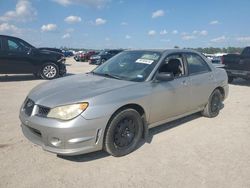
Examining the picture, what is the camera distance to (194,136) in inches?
192

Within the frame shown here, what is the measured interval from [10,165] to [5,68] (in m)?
8.59

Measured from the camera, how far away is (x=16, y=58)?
11.2 metres

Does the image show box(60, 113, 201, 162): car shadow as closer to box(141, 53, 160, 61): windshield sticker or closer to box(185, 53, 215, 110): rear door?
box(185, 53, 215, 110): rear door

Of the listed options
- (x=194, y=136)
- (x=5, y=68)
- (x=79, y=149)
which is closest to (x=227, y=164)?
(x=194, y=136)

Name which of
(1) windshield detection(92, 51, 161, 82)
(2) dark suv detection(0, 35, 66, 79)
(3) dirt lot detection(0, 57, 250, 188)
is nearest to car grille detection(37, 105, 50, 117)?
(3) dirt lot detection(0, 57, 250, 188)

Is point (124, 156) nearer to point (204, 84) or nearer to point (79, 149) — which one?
point (79, 149)

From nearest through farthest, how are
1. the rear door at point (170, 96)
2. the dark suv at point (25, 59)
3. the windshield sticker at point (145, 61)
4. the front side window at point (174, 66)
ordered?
the rear door at point (170, 96) → the windshield sticker at point (145, 61) → the front side window at point (174, 66) → the dark suv at point (25, 59)

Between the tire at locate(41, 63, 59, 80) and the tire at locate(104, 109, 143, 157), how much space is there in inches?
354

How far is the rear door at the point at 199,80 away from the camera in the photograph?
5.28 meters

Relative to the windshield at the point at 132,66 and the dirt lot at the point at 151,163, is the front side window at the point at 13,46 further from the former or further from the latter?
the windshield at the point at 132,66

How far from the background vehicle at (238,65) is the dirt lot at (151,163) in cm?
628

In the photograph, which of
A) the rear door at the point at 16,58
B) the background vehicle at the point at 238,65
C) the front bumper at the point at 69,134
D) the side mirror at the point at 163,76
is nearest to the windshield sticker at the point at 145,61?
the side mirror at the point at 163,76

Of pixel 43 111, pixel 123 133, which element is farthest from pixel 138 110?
pixel 43 111

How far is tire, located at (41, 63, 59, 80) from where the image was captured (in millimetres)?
12128
